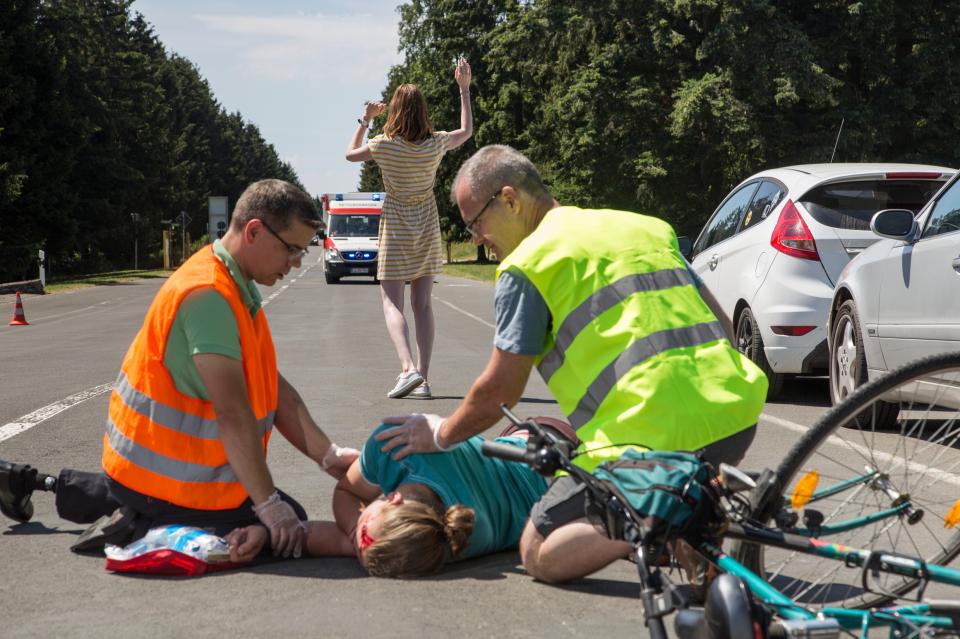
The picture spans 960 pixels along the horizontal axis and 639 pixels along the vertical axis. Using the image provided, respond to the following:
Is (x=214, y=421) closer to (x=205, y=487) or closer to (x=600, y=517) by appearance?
(x=205, y=487)

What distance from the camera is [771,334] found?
8414 millimetres

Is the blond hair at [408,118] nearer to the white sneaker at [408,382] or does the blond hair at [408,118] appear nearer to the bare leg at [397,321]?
the bare leg at [397,321]

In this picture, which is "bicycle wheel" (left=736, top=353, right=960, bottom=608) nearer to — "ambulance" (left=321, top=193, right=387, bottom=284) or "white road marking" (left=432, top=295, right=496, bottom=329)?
"white road marking" (left=432, top=295, right=496, bottom=329)

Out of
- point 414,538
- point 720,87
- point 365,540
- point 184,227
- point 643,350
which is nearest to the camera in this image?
point 643,350

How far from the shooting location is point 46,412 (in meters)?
8.24

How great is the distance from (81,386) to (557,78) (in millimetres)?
32675

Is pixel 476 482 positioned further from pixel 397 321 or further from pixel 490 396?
pixel 397 321

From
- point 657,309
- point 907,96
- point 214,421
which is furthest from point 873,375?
point 907,96

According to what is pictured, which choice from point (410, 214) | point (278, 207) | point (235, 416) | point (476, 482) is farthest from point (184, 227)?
point (476, 482)

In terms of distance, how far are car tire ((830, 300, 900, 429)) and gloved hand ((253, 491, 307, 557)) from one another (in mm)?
3983

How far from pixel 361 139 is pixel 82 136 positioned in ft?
113

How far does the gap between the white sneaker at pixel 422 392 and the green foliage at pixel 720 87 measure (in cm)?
2555

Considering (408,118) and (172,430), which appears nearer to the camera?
(172,430)

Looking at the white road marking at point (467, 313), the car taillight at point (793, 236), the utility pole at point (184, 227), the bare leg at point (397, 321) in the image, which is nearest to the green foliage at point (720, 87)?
the white road marking at point (467, 313)
